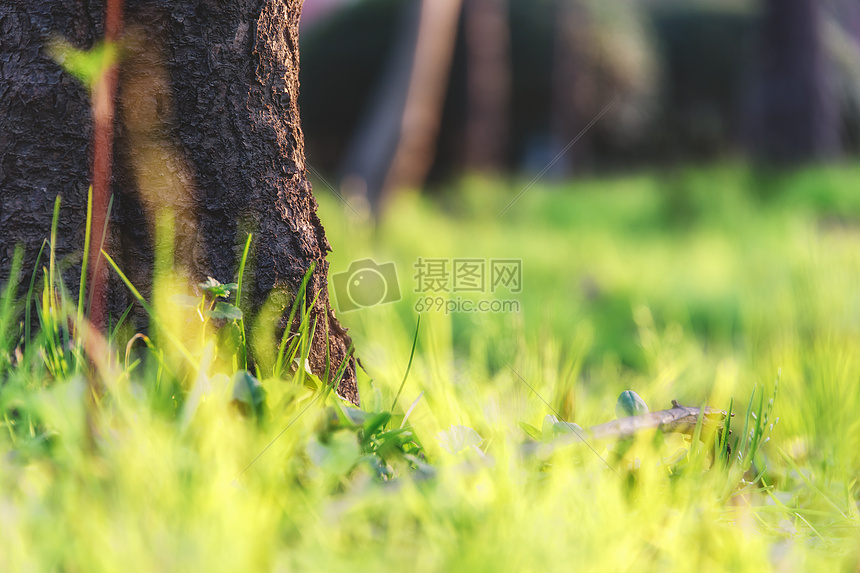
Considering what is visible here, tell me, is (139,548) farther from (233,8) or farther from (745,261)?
(745,261)

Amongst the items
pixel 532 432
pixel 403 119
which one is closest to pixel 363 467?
pixel 532 432

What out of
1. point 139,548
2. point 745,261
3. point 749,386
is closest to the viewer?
point 139,548

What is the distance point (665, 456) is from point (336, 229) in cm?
215

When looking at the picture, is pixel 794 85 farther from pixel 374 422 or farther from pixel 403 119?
pixel 374 422

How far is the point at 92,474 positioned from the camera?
526 mm

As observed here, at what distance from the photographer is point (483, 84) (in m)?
5.40

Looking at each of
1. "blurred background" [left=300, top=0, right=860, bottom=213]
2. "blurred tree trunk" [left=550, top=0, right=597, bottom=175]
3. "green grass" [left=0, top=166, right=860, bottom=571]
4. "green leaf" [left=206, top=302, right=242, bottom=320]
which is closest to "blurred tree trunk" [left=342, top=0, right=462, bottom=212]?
"blurred background" [left=300, top=0, right=860, bottom=213]

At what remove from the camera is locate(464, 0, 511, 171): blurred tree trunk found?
516 centimetres

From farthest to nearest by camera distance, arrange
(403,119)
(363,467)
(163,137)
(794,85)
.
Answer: (794,85) → (403,119) → (163,137) → (363,467)

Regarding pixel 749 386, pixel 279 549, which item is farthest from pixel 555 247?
pixel 279 549

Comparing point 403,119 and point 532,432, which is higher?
point 403,119

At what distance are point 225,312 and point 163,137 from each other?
8.8 inches

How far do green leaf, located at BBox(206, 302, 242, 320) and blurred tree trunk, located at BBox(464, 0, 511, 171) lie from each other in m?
4.95

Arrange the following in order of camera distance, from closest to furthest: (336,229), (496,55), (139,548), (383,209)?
(139,548) → (336,229) → (383,209) → (496,55)
